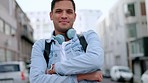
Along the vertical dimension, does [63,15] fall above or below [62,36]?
above

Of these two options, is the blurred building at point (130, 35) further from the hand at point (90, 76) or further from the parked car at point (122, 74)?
the hand at point (90, 76)

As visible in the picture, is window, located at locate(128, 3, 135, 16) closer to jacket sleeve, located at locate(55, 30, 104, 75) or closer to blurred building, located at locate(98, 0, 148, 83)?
blurred building, located at locate(98, 0, 148, 83)

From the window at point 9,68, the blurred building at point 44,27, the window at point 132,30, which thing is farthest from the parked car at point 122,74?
the window at point 9,68

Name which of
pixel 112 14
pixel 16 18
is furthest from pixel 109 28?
pixel 16 18

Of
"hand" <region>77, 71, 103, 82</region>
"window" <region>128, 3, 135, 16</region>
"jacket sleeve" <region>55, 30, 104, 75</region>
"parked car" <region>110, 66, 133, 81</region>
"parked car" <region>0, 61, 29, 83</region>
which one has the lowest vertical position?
"parked car" <region>110, 66, 133, 81</region>

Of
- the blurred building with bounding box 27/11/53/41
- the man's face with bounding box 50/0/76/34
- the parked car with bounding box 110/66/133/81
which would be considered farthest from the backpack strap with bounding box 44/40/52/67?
the parked car with bounding box 110/66/133/81

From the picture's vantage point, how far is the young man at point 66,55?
196 cm

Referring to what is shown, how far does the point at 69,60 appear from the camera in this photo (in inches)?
77.4

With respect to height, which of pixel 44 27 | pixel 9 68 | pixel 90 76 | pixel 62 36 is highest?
pixel 44 27

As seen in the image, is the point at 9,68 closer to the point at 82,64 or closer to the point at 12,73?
the point at 12,73

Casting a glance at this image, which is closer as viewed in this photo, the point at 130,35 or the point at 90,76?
the point at 90,76

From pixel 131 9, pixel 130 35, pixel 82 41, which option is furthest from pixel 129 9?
pixel 82 41

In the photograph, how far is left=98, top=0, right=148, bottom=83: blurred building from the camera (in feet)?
106

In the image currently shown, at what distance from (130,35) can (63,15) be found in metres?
36.4
